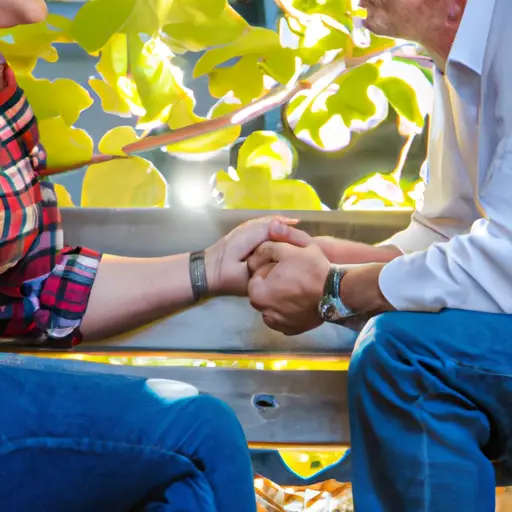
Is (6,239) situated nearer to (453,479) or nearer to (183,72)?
(183,72)

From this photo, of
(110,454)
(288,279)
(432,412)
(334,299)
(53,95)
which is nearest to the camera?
(110,454)

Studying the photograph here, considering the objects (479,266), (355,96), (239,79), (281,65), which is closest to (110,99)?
(239,79)

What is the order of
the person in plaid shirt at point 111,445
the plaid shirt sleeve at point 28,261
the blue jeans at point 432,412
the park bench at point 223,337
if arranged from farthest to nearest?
1. the plaid shirt sleeve at point 28,261
2. the park bench at point 223,337
3. the blue jeans at point 432,412
4. the person in plaid shirt at point 111,445

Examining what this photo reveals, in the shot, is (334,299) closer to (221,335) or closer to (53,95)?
(221,335)

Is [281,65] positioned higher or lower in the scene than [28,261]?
higher

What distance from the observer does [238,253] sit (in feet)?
5.00

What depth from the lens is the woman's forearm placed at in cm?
148

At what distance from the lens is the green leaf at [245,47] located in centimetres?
158

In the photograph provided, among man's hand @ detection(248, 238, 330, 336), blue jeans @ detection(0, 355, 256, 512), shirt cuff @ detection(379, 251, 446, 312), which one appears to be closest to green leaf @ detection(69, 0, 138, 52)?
man's hand @ detection(248, 238, 330, 336)

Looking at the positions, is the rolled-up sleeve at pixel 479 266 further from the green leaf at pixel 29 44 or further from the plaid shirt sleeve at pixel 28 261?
Answer: the green leaf at pixel 29 44

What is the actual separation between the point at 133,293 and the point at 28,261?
0.23 metres

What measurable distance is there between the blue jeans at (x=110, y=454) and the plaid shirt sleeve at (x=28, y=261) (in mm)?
809

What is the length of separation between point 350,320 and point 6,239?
0.73m

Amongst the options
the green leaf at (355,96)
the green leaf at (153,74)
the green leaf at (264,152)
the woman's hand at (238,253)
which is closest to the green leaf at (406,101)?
the green leaf at (355,96)
